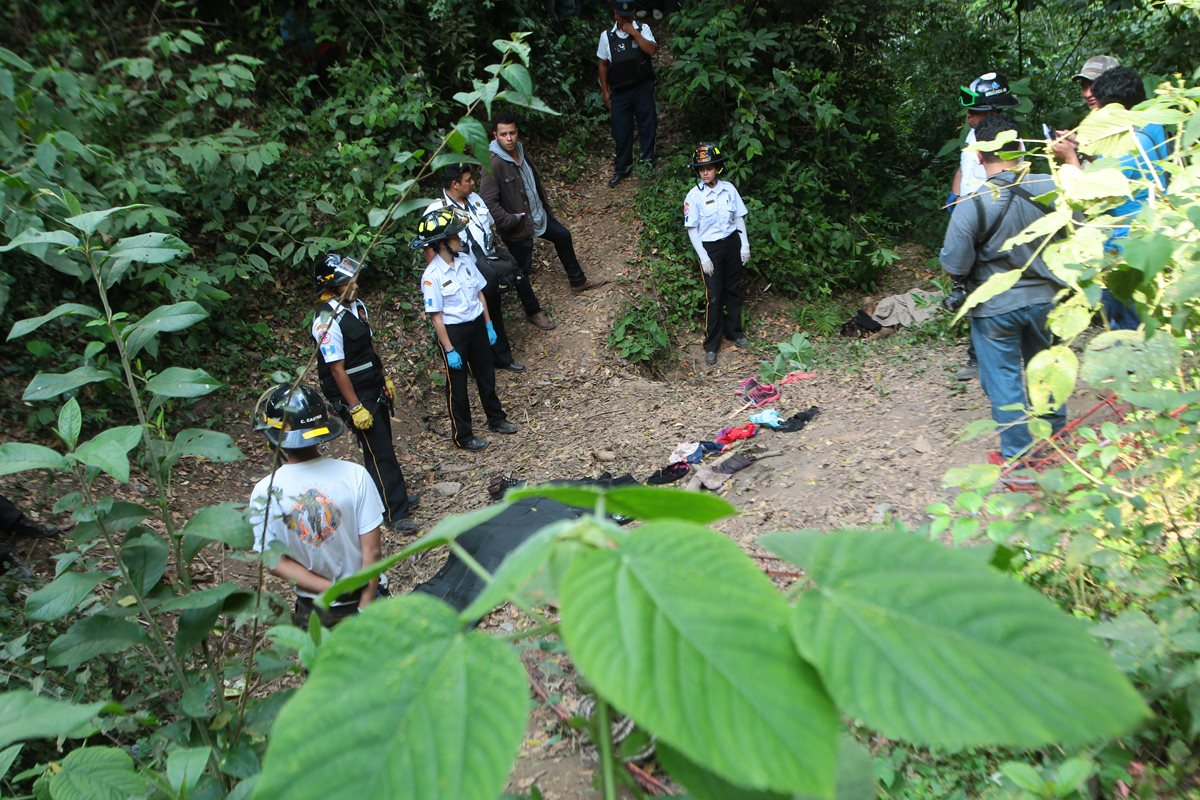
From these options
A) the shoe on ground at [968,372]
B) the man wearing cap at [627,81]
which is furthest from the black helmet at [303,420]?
the man wearing cap at [627,81]

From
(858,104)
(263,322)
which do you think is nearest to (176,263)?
(263,322)

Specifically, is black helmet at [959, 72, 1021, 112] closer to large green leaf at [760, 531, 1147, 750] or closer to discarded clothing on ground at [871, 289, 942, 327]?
discarded clothing on ground at [871, 289, 942, 327]

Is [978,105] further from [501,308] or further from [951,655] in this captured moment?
[951,655]

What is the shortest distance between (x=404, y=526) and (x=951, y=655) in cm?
580

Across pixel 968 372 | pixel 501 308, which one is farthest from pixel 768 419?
pixel 501 308

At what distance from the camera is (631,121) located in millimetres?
10117

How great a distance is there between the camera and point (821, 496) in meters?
4.77

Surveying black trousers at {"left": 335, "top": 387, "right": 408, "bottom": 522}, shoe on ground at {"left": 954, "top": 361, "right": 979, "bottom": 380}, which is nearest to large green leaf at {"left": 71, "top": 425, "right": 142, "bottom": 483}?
black trousers at {"left": 335, "top": 387, "right": 408, "bottom": 522}

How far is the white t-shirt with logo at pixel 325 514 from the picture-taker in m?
3.56

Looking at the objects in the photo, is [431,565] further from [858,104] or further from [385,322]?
[858,104]

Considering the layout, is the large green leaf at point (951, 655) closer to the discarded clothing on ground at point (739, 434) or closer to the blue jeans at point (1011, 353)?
the blue jeans at point (1011, 353)

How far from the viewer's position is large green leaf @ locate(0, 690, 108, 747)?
0.86 meters

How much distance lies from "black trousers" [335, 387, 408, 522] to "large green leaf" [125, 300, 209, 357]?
3803 millimetres

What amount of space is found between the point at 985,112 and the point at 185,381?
584cm
